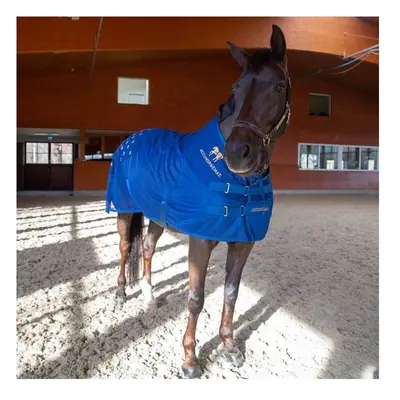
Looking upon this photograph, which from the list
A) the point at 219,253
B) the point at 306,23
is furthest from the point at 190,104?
the point at 219,253

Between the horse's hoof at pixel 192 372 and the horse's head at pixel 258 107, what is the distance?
0.93 m

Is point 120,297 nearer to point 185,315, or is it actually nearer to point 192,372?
point 185,315

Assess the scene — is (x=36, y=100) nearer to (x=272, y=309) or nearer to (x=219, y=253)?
(x=219, y=253)

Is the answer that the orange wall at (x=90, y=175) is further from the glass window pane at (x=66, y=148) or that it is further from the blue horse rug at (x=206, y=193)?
the blue horse rug at (x=206, y=193)

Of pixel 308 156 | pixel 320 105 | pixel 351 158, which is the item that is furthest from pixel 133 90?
pixel 351 158

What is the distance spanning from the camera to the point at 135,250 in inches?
98.7

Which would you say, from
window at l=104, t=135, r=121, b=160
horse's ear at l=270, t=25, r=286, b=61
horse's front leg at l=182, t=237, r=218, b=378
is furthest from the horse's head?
window at l=104, t=135, r=121, b=160

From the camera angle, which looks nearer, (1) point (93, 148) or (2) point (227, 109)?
(2) point (227, 109)

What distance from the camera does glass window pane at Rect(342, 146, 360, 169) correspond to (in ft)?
42.2

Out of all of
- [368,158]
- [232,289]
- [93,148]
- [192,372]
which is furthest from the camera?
[368,158]

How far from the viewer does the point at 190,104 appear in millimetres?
10914

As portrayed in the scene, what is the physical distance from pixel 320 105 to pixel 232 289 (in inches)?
530

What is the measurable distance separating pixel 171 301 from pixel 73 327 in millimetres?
680
